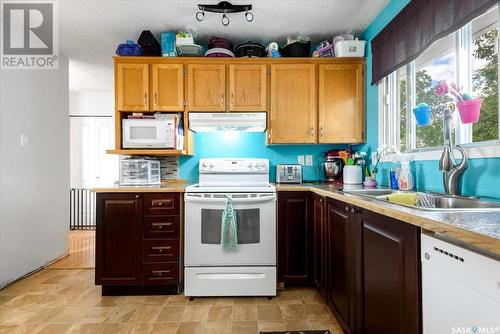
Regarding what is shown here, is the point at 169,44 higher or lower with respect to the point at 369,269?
higher

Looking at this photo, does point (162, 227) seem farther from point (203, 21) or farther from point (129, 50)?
point (203, 21)

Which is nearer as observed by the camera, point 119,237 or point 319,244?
point 319,244

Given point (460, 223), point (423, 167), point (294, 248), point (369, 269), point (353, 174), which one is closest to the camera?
point (460, 223)

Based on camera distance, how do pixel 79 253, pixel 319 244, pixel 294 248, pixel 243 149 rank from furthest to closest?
pixel 79 253
pixel 243 149
pixel 294 248
pixel 319 244

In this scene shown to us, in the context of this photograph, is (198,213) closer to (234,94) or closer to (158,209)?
(158,209)

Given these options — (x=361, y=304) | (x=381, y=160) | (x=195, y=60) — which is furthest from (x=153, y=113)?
(x=361, y=304)

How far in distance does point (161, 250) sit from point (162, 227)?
0.19 metres

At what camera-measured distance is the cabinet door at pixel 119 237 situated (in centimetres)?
244

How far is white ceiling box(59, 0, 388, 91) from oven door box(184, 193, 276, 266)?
159 cm

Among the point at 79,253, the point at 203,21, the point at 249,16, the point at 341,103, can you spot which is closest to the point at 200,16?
the point at 203,21

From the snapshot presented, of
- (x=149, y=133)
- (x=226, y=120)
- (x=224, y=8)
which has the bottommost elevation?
(x=149, y=133)

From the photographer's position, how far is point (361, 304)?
152cm

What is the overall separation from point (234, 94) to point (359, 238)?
1843 mm

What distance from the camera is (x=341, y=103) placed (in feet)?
9.41
